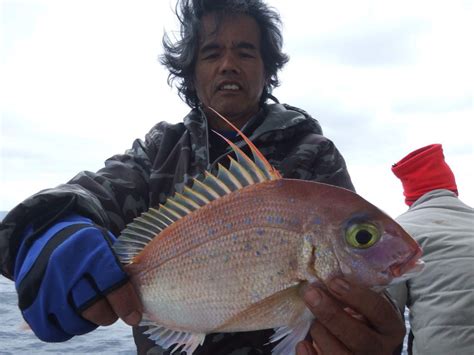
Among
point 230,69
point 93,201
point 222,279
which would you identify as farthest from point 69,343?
point 222,279

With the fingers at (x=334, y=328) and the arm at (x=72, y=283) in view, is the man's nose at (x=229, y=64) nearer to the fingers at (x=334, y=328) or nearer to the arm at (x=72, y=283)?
the arm at (x=72, y=283)

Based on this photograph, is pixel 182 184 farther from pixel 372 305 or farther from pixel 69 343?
pixel 69 343

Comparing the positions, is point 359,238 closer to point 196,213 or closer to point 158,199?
point 196,213

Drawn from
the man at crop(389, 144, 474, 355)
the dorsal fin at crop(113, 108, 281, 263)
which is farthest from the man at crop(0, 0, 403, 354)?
the man at crop(389, 144, 474, 355)

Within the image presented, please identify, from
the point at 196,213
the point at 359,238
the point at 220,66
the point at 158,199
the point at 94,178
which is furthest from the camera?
the point at 220,66

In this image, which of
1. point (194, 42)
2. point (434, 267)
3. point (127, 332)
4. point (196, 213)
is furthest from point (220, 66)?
point (127, 332)

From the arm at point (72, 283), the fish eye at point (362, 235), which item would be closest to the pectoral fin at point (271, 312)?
the fish eye at point (362, 235)

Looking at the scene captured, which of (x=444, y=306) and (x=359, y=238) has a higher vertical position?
(x=359, y=238)
